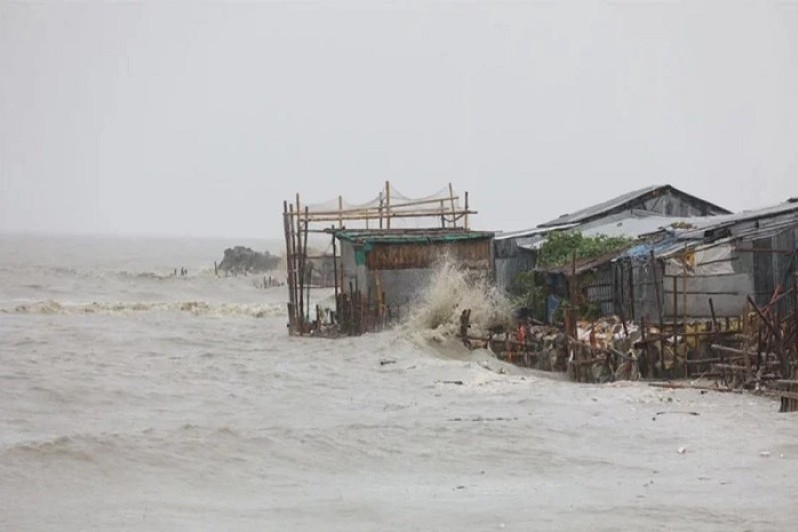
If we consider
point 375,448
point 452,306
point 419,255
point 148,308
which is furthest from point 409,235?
point 148,308

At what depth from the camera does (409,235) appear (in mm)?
31500

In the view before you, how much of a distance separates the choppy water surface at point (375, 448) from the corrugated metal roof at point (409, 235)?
5.07 metres

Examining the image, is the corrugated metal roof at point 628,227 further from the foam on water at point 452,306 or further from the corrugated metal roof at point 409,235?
the foam on water at point 452,306

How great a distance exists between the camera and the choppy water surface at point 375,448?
36.2ft

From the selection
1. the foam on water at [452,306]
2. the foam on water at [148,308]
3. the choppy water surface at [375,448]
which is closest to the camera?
the choppy water surface at [375,448]

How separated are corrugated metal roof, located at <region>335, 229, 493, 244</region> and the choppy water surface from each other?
16.6ft

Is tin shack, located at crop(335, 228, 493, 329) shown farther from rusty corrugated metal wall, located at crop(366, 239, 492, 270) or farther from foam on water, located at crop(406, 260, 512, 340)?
foam on water, located at crop(406, 260, 512, 340)

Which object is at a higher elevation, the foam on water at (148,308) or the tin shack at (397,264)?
the tin shack at (397,264)

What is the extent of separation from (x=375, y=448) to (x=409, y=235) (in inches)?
666

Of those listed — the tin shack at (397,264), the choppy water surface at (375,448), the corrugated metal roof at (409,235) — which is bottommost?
the choppy water surface at (375,448)

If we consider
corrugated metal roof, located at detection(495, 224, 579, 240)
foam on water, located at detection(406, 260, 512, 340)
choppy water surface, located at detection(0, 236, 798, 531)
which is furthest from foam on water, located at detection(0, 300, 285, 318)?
choppy water surface, located at detection(0, 236, 798, 531)

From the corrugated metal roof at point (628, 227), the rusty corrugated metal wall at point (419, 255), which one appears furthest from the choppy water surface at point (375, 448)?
the corrugated metal roof at point (628, 227)

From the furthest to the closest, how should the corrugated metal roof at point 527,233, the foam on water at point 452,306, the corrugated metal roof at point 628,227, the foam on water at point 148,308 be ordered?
the foam on water at point 148,308
the corrugated metal roof at point 527,233
the corrugated metal roof at point 628,227
the foam on water at point 452,306

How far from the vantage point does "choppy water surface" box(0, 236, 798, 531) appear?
11.0m
